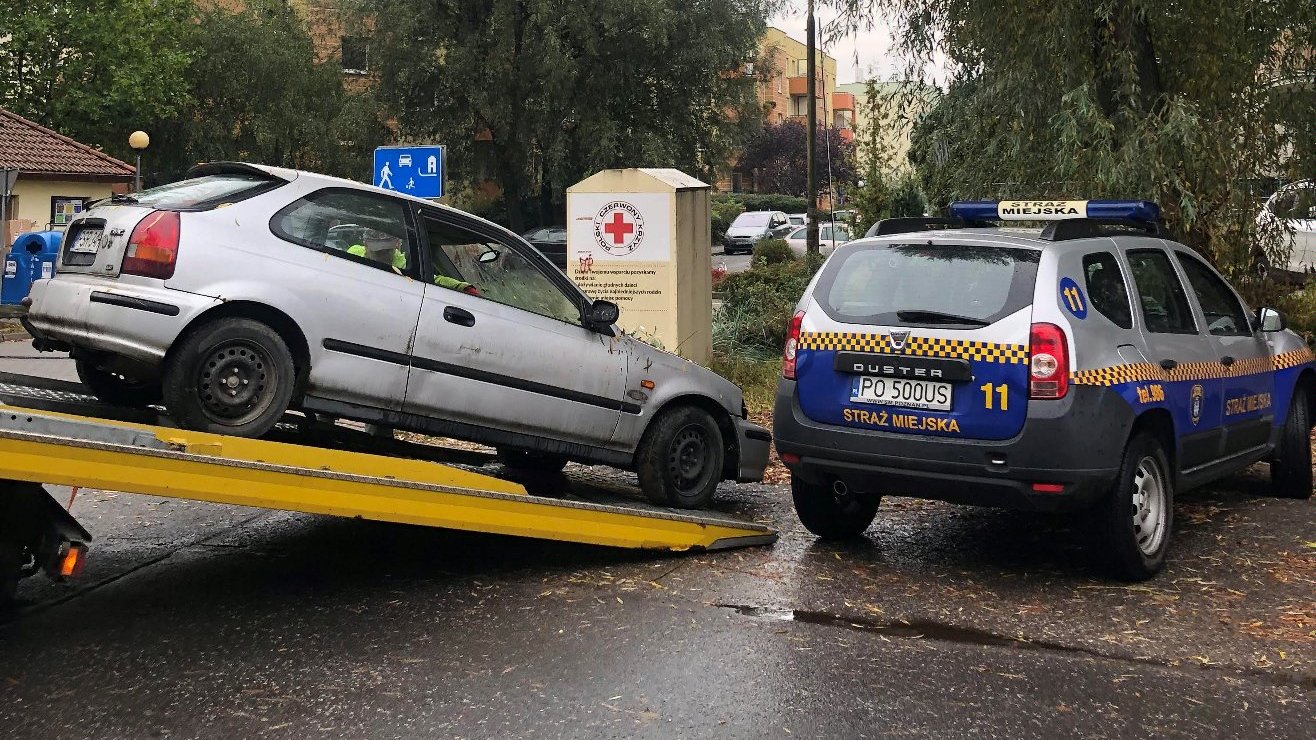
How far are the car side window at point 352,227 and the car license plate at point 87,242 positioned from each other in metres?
0.76

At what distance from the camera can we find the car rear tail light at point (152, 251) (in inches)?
229

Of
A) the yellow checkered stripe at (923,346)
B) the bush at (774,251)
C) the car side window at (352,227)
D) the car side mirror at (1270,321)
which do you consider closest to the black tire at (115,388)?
the car side window at (352,227)

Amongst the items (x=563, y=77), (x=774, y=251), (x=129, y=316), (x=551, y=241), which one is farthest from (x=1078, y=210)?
(x=551, y=241)

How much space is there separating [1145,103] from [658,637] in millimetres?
8255

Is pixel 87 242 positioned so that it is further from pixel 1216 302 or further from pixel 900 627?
pixel 1216 302

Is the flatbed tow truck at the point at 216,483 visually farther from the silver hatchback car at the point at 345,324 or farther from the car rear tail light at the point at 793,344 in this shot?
the car rear tail light at the point at 793,344

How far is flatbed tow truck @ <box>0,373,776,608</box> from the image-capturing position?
190 inches

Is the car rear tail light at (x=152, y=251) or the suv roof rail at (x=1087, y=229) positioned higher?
the suv roof rail at (x=1087, y=229)

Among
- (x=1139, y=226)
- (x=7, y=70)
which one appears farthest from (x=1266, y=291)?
(x=7, y=70)

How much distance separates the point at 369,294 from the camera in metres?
6.29

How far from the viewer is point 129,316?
5.74 m

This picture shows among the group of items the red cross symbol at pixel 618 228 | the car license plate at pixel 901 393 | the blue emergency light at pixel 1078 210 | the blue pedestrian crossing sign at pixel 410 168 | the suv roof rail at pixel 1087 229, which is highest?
the blue pedestrian crossing sign at pixel 410 168

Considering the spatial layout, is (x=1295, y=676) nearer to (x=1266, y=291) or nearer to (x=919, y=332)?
(x=919, y=332)

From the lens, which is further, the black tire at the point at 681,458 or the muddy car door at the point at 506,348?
the black tire at the point at 681,458
